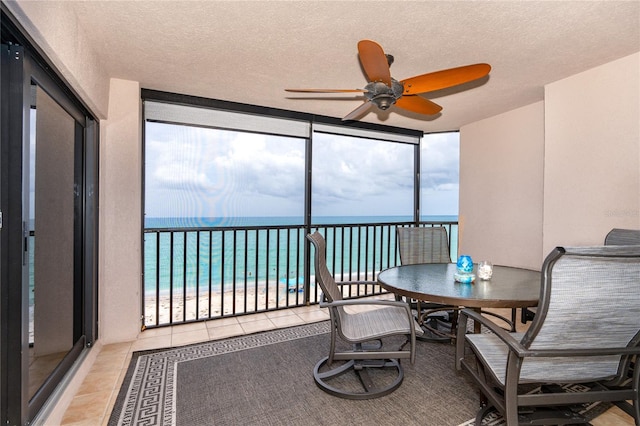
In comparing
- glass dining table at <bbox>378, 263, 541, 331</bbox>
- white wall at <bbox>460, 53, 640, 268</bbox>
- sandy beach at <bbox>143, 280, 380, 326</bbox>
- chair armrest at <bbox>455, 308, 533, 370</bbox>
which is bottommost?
sandy beach at <bbox>143, 280, 380, 326</bbox>

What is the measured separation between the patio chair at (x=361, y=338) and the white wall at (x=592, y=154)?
6.56 ft

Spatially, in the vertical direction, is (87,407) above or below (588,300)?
below

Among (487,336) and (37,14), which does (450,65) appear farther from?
(37,14)

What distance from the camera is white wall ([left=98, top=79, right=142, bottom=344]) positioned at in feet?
9.39

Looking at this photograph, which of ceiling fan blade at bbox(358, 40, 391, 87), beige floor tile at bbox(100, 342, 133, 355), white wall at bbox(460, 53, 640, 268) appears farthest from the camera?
beige floor tile at bbox(100, 342, 133, 355)

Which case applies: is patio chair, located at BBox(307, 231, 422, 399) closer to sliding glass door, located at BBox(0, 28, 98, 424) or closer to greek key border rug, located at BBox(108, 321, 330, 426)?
greek key border rug, located at BBox(108, 321, 330, 426)

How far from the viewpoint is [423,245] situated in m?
3.38

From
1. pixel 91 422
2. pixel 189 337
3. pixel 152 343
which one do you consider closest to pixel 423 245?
pixel 189 337

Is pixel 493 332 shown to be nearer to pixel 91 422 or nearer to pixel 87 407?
pixel 91 422

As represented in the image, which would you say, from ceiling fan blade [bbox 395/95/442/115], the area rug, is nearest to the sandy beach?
the area rug

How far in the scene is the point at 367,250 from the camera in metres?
4.71

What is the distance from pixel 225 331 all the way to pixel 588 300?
9.58 ft

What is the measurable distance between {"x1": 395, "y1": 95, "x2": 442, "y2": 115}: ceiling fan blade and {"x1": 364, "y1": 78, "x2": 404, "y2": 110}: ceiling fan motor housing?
0.25 m

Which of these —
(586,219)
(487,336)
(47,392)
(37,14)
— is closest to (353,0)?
(37,14)
